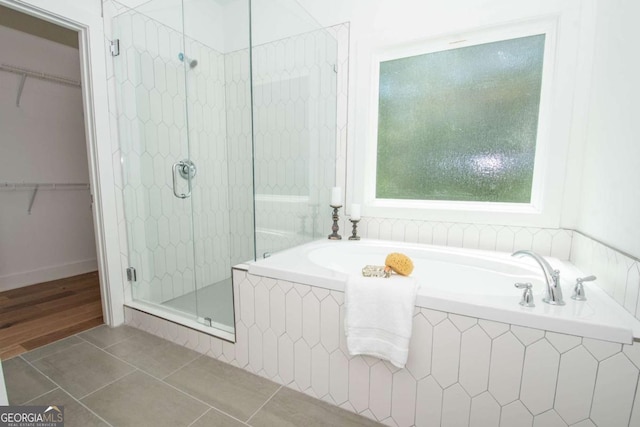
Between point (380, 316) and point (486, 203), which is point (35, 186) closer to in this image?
point (380, 316)

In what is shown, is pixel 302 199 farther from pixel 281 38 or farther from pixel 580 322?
pixel 580 322

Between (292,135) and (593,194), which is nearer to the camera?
(593,194)

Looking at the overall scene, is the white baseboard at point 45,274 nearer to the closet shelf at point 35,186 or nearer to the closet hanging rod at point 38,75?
the closet shelf at point 35,186

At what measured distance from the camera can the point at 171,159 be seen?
2.30m

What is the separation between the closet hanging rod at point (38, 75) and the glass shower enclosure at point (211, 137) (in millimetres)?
1544

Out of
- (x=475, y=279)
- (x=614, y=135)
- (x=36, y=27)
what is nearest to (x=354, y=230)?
(x=475, y=279)

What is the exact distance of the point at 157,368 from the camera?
164 cm

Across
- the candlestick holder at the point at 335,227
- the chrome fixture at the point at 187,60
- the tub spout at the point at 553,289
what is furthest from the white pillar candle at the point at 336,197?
the chrome fixture at the point at 187,60

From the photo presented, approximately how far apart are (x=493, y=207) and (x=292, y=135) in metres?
1.41

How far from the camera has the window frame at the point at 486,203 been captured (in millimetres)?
1722

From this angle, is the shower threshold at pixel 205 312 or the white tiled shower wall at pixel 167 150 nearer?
the shower threshold at pixel 205 312

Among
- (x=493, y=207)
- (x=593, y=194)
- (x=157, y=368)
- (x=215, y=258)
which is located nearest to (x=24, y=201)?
(x=215, y=258)

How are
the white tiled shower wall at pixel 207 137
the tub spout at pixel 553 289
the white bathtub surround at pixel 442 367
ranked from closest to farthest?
the white bathtub surround at pixel 442 367 → the tub spout at pixel 553 289 → the white tiled shower wall at pixel 207 137

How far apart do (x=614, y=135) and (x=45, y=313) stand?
3.65 meters
